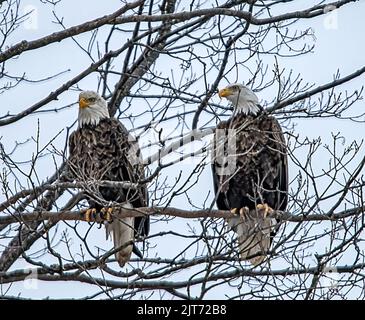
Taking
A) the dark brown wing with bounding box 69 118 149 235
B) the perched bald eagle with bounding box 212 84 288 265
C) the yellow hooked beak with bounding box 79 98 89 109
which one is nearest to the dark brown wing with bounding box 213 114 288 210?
the perched bald eagle with bounding box 212 84 288 265

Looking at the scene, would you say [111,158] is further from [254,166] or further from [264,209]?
[264,209]

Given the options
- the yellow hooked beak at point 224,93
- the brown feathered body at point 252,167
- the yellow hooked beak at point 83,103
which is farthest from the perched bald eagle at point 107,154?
the yellow hooked beak at point 224,93

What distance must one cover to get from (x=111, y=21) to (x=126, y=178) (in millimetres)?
1564

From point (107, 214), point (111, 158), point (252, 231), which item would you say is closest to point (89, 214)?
point (107, 214)

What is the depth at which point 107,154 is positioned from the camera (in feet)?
29.7

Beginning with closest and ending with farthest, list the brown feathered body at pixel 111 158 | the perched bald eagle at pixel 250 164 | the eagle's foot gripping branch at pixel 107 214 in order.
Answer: the eagle's foot gripping branch at pixel 107 214
the perched bald eagle at pixel 250 164
the brown feathered body at pixel 111 158

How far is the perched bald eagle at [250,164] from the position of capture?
27.8 feet

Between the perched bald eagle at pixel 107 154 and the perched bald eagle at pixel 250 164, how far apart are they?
675 mm

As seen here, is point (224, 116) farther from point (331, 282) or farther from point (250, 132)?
point (331, 282)

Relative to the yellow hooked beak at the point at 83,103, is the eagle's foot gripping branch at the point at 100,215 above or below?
below

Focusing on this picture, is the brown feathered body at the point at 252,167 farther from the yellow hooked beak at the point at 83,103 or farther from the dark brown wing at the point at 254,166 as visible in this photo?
the yellow hooked beak at the point at 83,103

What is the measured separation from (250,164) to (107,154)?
1.13m

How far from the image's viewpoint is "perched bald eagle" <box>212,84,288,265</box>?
27.8 ft

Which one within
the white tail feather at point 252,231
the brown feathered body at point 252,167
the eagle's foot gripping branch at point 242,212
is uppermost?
the brown feathered body at point 252,167
